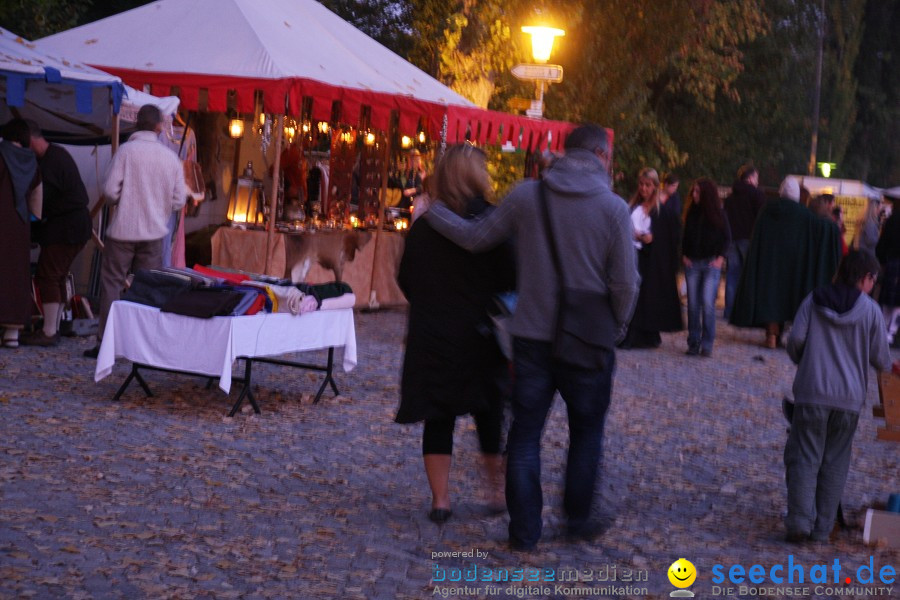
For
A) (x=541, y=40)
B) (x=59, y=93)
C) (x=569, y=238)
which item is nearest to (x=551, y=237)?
(x=569, y=238)

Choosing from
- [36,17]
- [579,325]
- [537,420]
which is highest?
[36,17]

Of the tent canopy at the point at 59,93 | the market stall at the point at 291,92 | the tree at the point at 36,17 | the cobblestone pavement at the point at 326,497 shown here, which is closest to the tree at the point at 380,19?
the tree at the point at 36,17

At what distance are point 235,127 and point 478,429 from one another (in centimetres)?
1128

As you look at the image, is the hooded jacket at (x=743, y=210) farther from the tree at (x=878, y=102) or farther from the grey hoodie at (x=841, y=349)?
the tree at (x=878, y=102)

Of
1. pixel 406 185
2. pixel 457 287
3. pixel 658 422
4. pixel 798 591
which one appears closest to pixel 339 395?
pixel 658 422

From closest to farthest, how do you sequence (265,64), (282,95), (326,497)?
(326,497)
(282,95)
(265,64)

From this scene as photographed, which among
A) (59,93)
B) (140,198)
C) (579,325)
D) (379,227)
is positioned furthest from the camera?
(379,227)

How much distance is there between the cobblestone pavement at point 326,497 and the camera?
5344 mm

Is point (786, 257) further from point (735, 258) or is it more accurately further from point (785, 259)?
point (735, 258)

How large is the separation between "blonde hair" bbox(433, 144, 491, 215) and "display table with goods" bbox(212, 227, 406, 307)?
7377 millimetres

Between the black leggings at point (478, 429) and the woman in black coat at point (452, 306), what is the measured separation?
5cm

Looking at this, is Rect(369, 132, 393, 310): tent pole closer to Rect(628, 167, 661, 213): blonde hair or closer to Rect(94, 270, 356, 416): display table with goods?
Rect(628, 167, 661, 213): blonde hair

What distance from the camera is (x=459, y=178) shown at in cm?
593

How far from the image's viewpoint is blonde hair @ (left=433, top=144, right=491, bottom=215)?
5930 millimetres
